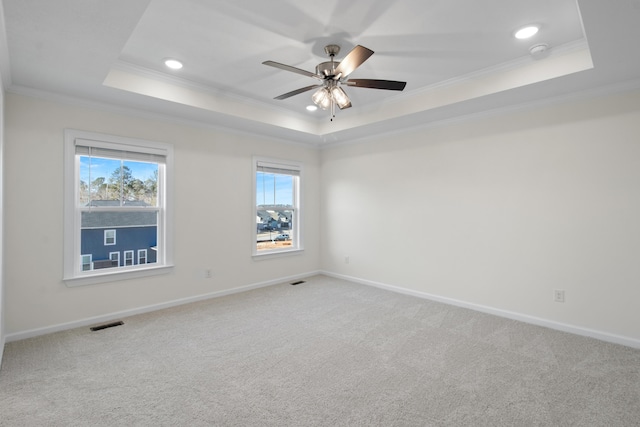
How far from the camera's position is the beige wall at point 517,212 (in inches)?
119

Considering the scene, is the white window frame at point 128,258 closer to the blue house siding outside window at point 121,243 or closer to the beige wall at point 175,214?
the blue house siding outside window at point 121,243

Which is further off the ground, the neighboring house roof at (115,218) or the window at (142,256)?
the neighboring house roof at (115,218)

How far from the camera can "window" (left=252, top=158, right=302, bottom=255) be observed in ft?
16.5

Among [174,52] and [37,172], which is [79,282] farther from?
[174,52]

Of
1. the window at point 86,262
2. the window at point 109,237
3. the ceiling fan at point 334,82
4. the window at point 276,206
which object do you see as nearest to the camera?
the ceiling fan at point 334,82

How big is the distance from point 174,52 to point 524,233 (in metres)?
4.06

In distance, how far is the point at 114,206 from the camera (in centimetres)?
364

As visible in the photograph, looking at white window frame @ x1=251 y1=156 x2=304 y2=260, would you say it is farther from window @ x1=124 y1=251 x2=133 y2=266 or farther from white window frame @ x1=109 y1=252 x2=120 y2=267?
white window frame @ x1=109 y1=252 x2=120 y2=267

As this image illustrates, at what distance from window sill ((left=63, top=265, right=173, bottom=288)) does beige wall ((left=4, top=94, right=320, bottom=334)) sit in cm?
6

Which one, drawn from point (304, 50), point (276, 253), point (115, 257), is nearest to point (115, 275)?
point (115, 257)

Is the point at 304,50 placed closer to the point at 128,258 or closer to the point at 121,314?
the point at 128,258

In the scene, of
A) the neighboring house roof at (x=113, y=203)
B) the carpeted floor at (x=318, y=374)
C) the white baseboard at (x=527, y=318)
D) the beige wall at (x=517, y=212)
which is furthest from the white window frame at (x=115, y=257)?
the white baseboard at (x=527, y=318)

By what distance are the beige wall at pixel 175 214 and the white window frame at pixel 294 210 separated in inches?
3.3

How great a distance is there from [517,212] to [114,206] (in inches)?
181
